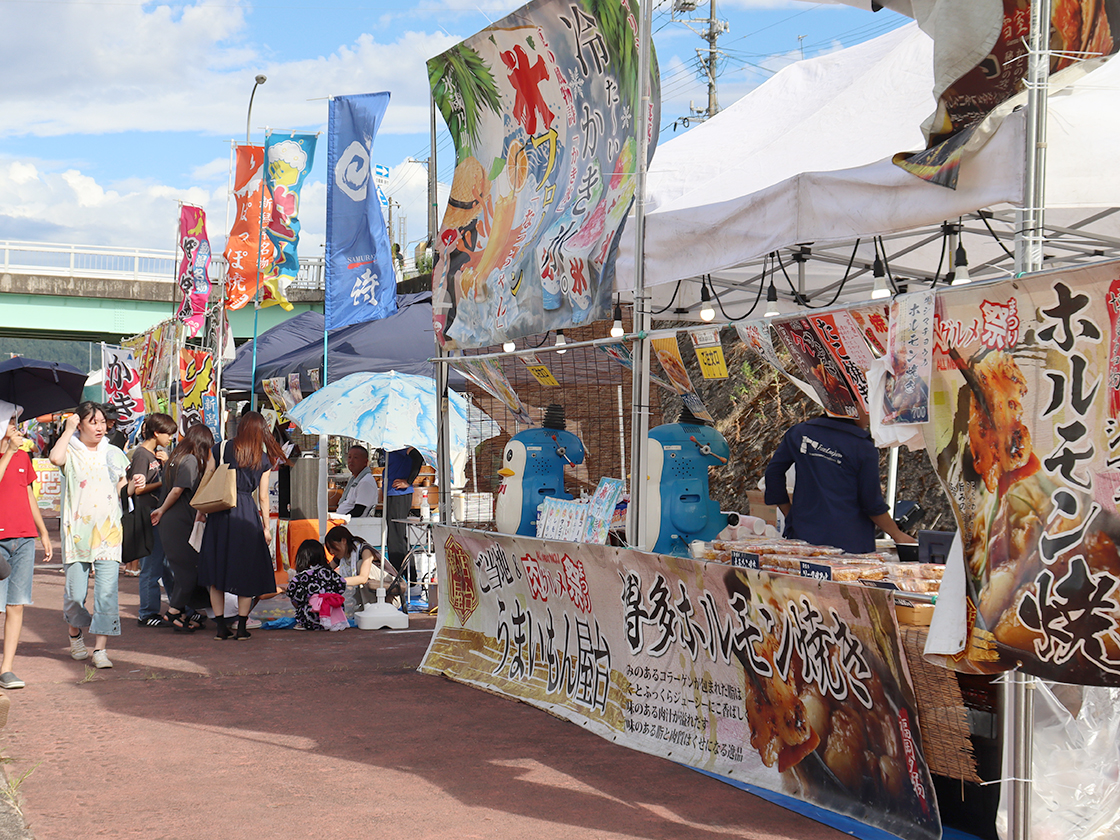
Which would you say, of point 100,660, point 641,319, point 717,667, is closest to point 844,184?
point 641,319

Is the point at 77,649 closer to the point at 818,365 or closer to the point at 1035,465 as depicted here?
the point at 818,365

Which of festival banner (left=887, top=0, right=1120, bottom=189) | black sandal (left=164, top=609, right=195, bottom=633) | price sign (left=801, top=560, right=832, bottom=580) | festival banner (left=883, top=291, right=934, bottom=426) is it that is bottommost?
black sandal (left=164, top=609, right=195, bottom=633)

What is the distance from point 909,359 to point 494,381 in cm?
403

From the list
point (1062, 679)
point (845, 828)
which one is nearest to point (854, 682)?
point (845, 828)

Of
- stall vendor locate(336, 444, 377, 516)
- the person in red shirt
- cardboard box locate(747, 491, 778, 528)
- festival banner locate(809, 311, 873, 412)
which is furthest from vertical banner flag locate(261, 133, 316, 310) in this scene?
A: festival banner locate(809, 311, 873, 412)

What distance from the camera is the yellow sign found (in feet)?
17.2

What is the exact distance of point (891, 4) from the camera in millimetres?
4637

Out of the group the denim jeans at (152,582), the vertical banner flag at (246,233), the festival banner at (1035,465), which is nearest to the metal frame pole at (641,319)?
the festival banner at (1035,465)

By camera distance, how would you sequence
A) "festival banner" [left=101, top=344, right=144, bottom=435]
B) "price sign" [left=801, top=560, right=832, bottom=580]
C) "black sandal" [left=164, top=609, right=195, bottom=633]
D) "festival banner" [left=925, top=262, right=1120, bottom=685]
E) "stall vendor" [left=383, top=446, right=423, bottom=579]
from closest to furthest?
"festival banner" [left=925, top=262, right=1120, bottom=685], "price sign" [left=801, top=560, right=832, bottom=580], "black sandal" [left=164, top=609, right=195, bottom=633], "stall vendor" [left=383, top=446, right=423, bottom=579], "festival banner" [left=101, top=344, right=144, bottom=435]

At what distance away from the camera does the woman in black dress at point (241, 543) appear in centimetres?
872

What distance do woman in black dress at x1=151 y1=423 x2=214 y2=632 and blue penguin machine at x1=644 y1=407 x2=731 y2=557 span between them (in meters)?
4.72

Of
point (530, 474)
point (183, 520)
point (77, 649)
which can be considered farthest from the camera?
point (183, 520)

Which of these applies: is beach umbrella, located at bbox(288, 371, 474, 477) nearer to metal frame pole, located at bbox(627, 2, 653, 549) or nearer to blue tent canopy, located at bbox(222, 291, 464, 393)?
blue tent canopy, located at bbox(222, 291, 464, 393)

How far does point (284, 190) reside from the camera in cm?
1534
